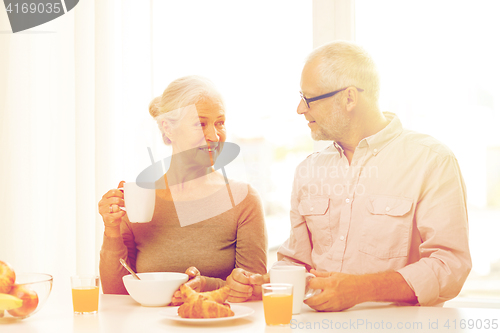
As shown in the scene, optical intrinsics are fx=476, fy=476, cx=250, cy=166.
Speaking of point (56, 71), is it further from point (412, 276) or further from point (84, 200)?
point (412, 276)

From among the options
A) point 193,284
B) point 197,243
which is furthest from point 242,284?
point 197,243

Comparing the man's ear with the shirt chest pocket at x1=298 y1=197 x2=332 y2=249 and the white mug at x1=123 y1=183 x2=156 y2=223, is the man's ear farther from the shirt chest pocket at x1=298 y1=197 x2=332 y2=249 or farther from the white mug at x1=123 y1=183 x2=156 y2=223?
the white mug at x1=123 y1=183 x2=156 y2=223

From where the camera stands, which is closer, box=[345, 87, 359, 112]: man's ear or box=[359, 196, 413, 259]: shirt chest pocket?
box=[359, 196, 413, 259]: shirt chest pocket

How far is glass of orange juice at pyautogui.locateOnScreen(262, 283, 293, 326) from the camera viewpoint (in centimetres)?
88

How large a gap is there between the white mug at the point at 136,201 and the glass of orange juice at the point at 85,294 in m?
0.24

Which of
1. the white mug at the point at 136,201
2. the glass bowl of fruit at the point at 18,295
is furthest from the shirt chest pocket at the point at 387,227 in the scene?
the glass bowl of fruit at the point at 18,295

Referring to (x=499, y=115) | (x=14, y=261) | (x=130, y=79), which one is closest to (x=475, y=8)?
(x=499, y=115)

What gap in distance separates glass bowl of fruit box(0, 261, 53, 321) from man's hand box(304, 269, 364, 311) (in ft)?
1.78

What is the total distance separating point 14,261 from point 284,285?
1413mm

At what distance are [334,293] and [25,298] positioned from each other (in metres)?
0.62

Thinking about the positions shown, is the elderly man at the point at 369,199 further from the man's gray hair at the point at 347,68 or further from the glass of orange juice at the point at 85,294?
the glass of orange juice at the point at 85,294

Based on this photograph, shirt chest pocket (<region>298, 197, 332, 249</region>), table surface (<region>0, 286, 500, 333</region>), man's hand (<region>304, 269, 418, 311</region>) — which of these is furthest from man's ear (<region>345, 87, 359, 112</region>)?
table surface (<region>0, 286, 500, 333</region>)

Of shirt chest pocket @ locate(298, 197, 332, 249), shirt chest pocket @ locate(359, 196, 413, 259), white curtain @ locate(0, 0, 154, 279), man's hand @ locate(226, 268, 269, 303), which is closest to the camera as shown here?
man's hand @ locate(226, 268, 269, 303)

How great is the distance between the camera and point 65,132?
6.35 ft
